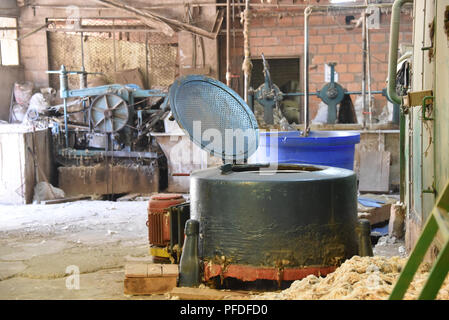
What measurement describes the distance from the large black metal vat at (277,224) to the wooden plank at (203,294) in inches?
4.4

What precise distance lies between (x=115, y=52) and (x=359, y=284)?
10.6m

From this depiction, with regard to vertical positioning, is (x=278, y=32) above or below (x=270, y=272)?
above

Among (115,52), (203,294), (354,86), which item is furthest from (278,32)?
(203,294)

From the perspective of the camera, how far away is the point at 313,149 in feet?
15.0

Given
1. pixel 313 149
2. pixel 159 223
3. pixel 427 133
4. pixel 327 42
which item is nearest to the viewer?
pixel 427 133

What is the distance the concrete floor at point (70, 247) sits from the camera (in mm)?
3797

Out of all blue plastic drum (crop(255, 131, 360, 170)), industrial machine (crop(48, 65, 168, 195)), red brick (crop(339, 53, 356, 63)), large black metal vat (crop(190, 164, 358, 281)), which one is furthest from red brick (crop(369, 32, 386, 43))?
large black metal vat (crop(190, 164, 358, 281))

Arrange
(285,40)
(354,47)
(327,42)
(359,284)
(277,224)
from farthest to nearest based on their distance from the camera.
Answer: (285,40) → (327,42) → (354,47) → (277,224) → (359,284)

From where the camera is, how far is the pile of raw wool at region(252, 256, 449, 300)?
7.50 ft

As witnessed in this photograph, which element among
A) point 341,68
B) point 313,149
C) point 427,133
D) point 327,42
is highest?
point 327,42

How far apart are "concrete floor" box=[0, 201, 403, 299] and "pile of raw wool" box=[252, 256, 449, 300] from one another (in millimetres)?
1138

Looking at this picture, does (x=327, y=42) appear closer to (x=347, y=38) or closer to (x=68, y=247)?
(x=347, y=38)
